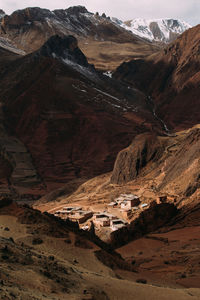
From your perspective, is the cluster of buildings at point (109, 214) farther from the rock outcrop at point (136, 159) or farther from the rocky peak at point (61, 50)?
the rocky peak at point (61, 50)

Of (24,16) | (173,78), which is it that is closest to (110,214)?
(173,78)

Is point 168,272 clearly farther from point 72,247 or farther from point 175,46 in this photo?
point 175,46

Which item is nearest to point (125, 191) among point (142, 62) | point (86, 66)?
point (86, 66)

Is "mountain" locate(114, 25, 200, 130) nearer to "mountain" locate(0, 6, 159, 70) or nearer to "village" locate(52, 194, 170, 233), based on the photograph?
"mountain" locate(0, 6, 159, 70)

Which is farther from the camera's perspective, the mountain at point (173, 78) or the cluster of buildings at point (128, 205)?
the mountain at point (173, 78)

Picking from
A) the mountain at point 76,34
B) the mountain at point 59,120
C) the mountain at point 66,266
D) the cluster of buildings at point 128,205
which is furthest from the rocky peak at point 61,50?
the mountain at point 66,266

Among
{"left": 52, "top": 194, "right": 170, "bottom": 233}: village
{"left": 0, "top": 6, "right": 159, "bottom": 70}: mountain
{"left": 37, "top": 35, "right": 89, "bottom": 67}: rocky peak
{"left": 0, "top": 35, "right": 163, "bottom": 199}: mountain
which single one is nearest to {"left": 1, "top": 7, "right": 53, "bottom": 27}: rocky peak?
{"left": 0, "top": 6, "right": 159, "bottom": 70}: mountain

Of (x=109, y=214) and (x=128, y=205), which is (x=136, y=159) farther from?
(x=109, y=214)
